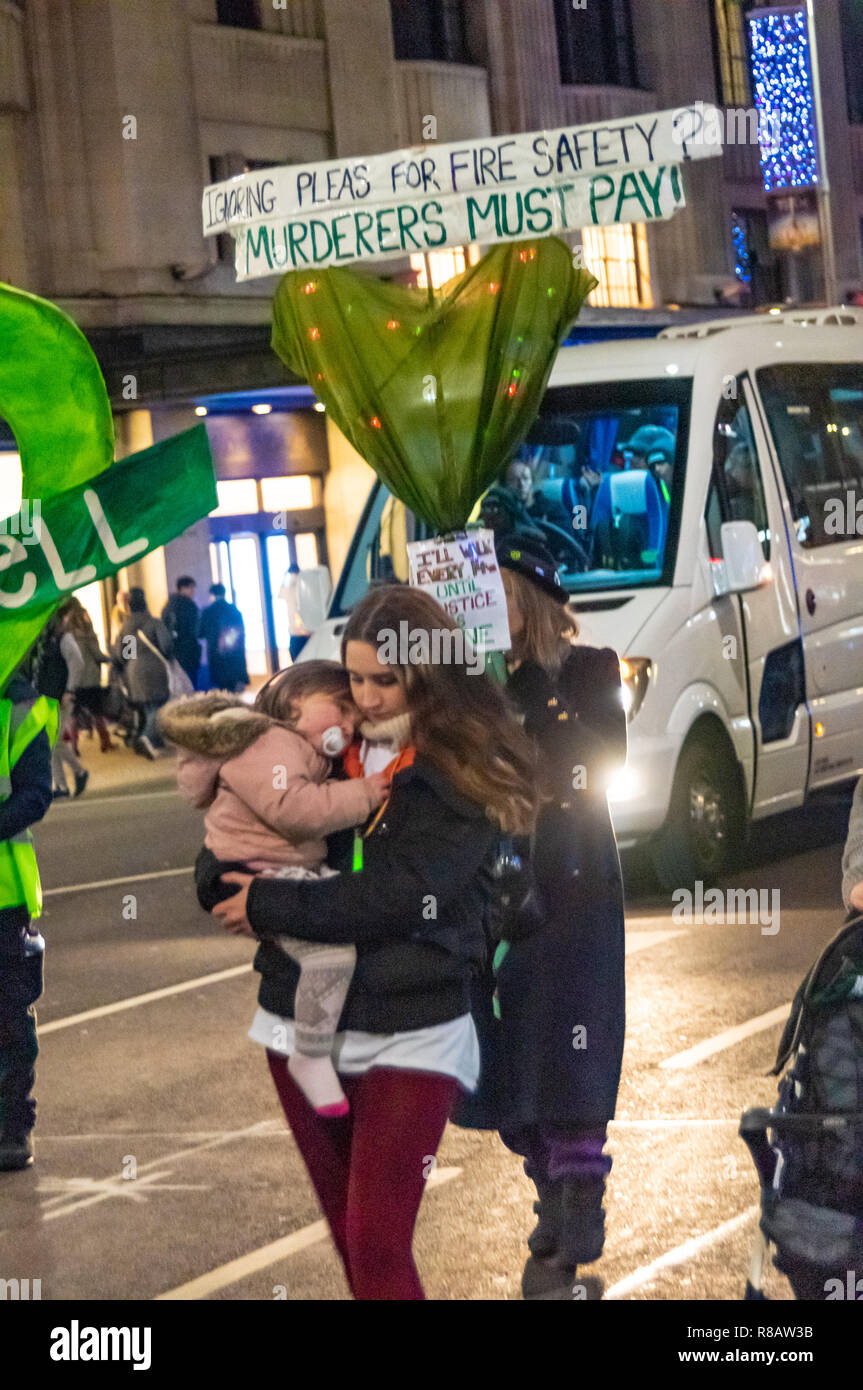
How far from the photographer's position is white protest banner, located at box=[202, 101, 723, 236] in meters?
4.64

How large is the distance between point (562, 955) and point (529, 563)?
96 centimetres

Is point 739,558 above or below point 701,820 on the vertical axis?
above

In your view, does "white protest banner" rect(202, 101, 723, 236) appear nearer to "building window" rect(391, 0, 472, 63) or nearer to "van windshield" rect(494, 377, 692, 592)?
"van windshield" rect(494, 377, 692, 592)

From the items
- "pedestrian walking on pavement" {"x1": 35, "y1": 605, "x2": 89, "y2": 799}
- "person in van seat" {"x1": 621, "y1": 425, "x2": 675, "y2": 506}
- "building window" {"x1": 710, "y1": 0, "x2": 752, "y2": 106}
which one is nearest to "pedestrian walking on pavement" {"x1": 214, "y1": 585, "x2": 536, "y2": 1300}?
"person in van seat" {"x1": 621, "y1": 425, "x2": 675, "y2": 506}

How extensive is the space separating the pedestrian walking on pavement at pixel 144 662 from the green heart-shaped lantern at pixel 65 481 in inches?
597

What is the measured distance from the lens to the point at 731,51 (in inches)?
1367

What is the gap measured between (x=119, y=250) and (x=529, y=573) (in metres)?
22.0

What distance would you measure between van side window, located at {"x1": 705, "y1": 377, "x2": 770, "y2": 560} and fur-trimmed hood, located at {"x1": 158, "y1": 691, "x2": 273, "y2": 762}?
21.8 feet

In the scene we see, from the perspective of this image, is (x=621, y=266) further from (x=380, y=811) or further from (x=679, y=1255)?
(x=380, y=811)

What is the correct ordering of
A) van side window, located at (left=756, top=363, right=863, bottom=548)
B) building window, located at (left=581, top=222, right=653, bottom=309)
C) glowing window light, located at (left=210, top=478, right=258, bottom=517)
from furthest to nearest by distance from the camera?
1. building window, located at (left=581, top=222, right=653, bottom=309)
2. glowing window light, located at (left=210, top=478, right=258, bottom=517)
3. van side window, located at (left=756, top=363, right=863, bottom=548)

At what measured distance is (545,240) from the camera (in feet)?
16.3

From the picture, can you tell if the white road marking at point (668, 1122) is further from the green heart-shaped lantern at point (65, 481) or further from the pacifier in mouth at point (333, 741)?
the pacifier in mouth at point (333, 741)

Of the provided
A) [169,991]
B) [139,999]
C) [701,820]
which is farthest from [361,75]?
[139,999]

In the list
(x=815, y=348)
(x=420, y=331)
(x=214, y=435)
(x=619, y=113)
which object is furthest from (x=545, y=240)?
(x=619, y=113)
